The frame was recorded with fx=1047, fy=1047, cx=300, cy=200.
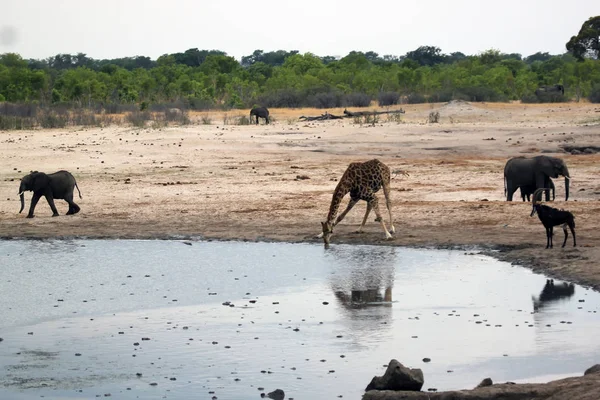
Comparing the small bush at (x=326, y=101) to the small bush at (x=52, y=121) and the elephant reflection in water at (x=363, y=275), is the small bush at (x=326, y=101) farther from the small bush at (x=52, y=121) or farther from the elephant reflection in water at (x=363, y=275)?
the elephant reflection in water at (x=363, y=275)

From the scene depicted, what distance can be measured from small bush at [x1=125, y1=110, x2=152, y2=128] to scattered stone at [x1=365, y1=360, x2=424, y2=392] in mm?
30102

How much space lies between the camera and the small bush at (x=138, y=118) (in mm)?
38156

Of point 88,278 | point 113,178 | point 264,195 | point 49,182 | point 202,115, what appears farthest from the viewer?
point 202,115

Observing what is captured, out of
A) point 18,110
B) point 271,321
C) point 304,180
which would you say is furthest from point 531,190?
point 18,110

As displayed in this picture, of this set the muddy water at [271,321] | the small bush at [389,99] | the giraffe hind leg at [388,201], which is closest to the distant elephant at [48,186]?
the muddy water at [271,321]

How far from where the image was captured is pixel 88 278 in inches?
564

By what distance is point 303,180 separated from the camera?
2408 cm

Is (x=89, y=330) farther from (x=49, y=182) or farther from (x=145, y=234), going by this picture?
(x=49, y=182)

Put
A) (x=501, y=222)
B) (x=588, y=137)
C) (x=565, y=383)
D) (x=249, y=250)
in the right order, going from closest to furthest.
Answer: (x=565, y=383) < (x=249, y=250) < (x=501, y=222) < (x=588, y=137)

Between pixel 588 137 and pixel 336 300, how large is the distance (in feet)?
68.3

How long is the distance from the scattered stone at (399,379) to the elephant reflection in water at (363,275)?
→ 13.2ft

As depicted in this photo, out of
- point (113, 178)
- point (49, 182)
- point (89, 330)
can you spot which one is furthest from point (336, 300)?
point (113, 178)

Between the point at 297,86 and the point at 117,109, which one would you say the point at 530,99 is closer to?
the point at 297,86

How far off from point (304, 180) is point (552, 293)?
11.8 meters
